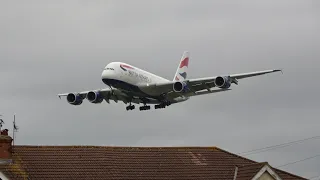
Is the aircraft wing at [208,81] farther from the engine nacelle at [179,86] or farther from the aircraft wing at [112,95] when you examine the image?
the aircraft wing at [112,95]

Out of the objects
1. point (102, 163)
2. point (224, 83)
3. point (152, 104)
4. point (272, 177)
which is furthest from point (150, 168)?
point (152, 104)

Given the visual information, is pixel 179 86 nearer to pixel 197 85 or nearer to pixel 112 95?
pixel 197 85

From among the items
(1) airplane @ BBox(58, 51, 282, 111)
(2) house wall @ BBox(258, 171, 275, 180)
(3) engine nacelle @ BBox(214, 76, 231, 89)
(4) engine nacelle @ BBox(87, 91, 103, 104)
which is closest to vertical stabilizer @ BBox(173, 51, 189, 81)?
(1) airplane @ BBox(58, 51, 282, 111)

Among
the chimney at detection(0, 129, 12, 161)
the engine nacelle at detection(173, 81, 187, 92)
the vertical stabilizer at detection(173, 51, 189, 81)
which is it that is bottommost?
the chimney at detection(0, 129, 12, 161)

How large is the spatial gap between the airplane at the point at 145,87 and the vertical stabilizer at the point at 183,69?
41.3 ft

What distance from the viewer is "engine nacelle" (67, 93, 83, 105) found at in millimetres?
75750

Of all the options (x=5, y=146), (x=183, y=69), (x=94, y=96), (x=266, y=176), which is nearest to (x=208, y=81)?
(x=94, y=96)

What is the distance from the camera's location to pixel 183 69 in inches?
3565

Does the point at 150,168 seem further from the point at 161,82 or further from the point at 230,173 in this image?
the point at 161,82

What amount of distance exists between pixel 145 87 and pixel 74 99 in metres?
8.22

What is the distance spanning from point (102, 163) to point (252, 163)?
10044 millimetres

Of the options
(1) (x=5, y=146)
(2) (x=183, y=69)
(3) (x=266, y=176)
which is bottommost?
(1) (x=5, y=146)

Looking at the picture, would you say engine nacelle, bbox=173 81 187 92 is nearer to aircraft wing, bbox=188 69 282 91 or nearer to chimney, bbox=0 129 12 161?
aircraft wing, bbox=188 69 282 91

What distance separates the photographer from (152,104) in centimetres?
7500
